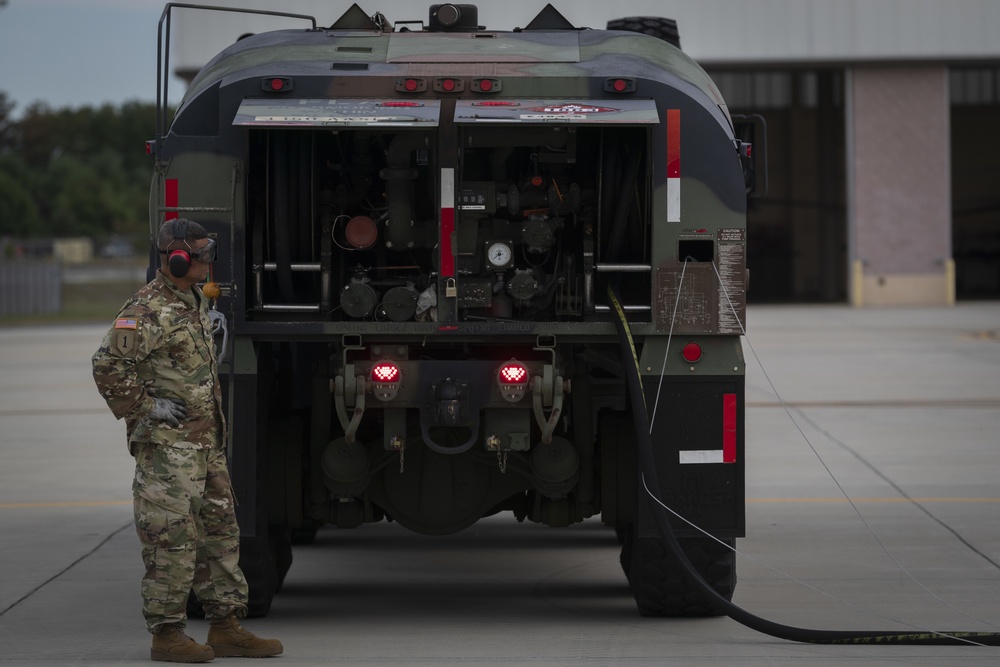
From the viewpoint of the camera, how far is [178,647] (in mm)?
6168

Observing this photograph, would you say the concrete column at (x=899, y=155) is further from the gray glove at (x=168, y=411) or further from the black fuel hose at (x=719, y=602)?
the gray glove at (x=168, y=411)

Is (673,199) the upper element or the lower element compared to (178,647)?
upper

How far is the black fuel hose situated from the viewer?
648 centimetres

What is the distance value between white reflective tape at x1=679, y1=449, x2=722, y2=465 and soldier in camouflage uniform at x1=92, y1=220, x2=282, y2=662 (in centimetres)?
205

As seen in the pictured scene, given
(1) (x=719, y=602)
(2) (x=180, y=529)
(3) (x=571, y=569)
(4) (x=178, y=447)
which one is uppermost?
(4) (x=178, y=447)

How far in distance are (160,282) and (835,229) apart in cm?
4853

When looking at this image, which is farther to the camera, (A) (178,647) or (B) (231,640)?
(B) (231,640)

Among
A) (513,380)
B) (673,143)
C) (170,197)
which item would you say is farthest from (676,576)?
(170,197)

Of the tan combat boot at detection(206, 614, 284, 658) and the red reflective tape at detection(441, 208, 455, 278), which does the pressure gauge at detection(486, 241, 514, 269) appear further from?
the tan combat boot at detection(206, 614, 284, 658)

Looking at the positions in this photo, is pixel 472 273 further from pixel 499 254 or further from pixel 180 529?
pixel 180 529

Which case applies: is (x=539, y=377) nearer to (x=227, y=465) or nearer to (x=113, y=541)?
(x=227, y=465)

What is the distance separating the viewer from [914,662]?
629 centimetres

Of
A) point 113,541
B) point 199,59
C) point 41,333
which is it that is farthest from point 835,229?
point 113,541

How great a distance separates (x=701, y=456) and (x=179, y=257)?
2.52 meters
